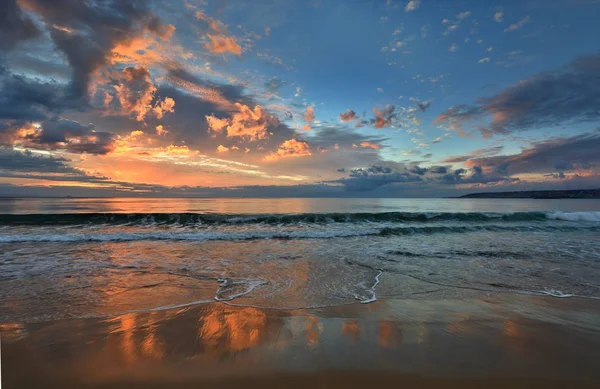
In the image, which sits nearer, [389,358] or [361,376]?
[361,376]

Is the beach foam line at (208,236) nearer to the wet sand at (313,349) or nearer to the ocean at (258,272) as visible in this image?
the ocean at (258,272)

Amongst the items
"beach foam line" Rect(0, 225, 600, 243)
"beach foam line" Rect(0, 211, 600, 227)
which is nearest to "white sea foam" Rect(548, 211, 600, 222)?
"beach foam line" Rect(0, 211, 600, 227)

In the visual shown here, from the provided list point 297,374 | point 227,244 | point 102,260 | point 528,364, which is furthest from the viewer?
point 227,244

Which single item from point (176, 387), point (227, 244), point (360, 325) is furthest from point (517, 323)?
point (227, 244)

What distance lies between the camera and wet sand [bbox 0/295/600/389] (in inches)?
125

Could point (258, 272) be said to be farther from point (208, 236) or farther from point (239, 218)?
point (239, 218)

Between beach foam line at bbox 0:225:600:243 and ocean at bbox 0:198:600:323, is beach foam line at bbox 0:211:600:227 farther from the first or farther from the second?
ocean at bbox 0:198:600:323

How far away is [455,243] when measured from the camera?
45.6 feet

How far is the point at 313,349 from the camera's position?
3.79m

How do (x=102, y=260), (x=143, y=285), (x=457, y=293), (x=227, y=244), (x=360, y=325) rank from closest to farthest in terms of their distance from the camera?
(x=360, y=325) < (x=457, y=293) < (x=143, y=285) < (x=102, y=260) < (x=227, y=244)

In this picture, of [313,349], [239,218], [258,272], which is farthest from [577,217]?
[313,349]

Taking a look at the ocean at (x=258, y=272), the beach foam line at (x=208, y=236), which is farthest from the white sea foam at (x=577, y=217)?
the ocean at (x=258, y=272)

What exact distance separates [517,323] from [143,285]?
308 inches

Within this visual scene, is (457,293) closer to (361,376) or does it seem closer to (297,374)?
(361,376)
